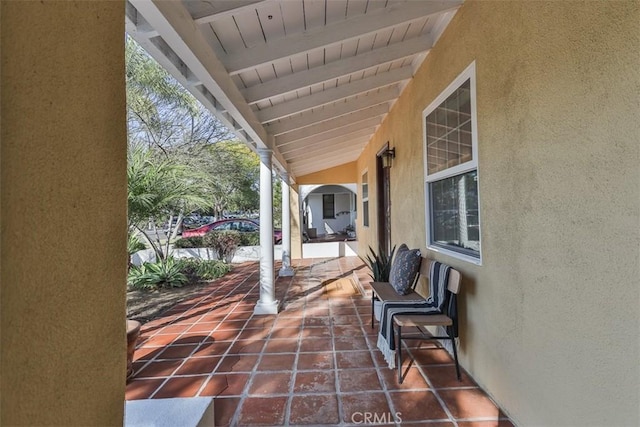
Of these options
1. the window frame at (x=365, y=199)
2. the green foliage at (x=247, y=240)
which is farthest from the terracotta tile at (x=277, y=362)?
the green foliage at (x=247, y=240)

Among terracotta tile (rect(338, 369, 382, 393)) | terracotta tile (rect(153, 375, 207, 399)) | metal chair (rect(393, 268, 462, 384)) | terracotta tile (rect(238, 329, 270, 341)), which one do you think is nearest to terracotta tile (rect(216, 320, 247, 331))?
terracotta tile (rect(238, 329, 270, 341))

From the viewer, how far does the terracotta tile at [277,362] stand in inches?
106

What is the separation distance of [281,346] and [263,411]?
1043mm

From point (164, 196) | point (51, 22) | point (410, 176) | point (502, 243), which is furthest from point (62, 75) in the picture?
point (164, 196)

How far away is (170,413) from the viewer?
1.35 metres

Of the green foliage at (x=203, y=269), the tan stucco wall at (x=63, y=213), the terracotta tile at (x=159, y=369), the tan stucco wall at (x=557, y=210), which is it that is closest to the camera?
the tan stucco wall at (x=63, y=213)

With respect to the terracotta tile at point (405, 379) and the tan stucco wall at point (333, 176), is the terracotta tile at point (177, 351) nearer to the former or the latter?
the terracotta tile at point (405, 379)

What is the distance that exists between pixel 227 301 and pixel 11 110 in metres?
4.69

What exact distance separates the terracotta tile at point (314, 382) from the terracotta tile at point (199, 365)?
0.84m

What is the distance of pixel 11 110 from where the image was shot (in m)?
0.58

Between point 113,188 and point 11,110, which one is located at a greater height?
point 11,110

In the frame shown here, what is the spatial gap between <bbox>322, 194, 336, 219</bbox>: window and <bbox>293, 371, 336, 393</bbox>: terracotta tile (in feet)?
44.5

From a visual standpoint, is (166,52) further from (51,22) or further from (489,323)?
(489,323)

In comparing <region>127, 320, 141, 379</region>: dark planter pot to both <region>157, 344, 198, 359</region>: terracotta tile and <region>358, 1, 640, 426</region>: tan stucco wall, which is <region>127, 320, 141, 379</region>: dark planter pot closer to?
<region>157, 344, 198, 359</region>: terracotta tile
